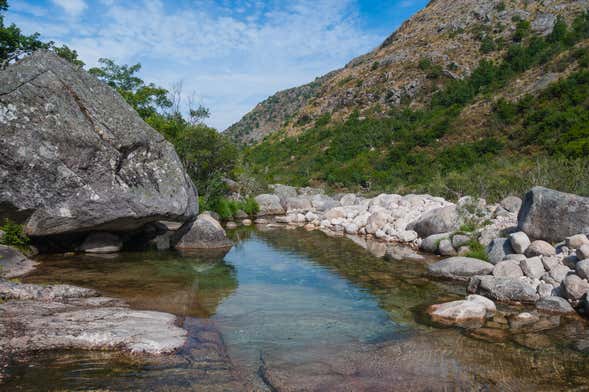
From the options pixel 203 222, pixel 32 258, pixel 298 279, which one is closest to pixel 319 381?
pixel 298 279

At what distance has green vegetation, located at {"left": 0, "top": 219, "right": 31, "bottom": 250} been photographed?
39.0 feet

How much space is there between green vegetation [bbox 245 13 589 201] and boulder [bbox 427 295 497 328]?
12810mm

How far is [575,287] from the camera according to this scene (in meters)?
10.3

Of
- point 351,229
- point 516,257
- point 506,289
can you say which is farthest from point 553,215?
point 351,229

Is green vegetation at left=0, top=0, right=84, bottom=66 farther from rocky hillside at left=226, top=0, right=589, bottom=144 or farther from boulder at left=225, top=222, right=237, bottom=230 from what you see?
rocky hillside at left=226, top=0, right=589, bottom=144

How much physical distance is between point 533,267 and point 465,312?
360 cm

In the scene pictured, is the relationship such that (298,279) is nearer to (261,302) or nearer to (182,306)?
(261,302)

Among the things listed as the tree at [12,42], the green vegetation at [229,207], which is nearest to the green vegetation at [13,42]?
the tree at [12,42]

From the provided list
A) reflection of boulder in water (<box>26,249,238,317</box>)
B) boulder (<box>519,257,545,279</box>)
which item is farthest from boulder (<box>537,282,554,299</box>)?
reflection of boulder in water (<box>26,249,238,317</box>)

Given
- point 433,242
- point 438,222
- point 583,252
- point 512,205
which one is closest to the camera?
point 583,252

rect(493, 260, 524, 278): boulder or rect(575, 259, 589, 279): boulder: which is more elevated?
rect(575, 259, 589, 279): boulder

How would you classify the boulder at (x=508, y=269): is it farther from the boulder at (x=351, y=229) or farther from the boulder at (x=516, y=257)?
the boulder at (x=351, y=229)

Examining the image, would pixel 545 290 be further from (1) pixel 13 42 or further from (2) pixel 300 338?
(1) pixel 13 42

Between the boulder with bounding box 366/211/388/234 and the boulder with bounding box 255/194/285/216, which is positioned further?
the boulder with bounding box 255/194/285/216
